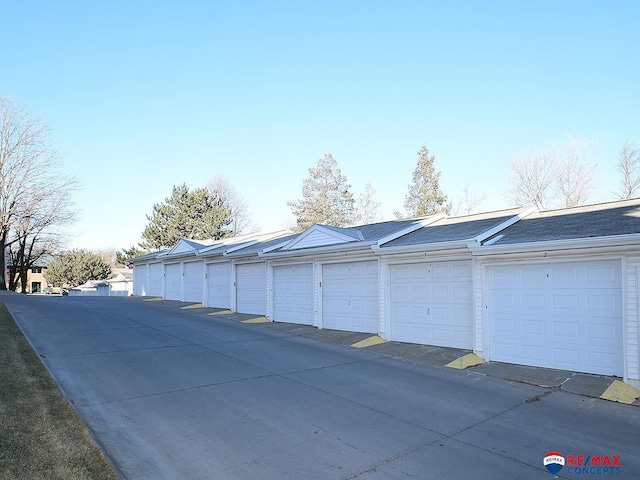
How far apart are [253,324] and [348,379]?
314 inches

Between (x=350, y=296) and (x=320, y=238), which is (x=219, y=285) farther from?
(x=350, y=296)

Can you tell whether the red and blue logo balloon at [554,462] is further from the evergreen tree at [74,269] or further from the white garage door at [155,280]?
the evergreen tree at [74,269]

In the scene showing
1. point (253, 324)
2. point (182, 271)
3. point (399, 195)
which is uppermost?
point (399, 195)

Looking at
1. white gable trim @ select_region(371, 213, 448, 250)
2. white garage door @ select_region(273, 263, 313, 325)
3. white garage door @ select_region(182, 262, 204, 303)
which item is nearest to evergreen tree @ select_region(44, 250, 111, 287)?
white garage door @ select_region(182, 262, 204, 303)

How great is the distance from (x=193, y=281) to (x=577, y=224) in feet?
62.6

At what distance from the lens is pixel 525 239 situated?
30.1 ft

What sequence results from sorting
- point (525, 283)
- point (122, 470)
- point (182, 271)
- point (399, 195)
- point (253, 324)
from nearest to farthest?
1. point (122, 470)
2. point (525, 283)
3. point (253, 324)
4. point (182, 271)
5. point (399, 195)

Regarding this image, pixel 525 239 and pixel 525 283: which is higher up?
pixel 525 239

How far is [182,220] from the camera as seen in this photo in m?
37.3

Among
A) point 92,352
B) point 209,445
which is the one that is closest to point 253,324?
point 92,352

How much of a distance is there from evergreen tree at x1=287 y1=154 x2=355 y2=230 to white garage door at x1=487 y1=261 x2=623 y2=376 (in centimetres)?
3145

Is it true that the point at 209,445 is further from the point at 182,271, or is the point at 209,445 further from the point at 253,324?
the point at 182,271

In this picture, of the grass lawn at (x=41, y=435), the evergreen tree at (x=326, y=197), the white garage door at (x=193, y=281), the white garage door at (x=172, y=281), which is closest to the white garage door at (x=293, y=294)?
the white garage door at (x=193, y=281)

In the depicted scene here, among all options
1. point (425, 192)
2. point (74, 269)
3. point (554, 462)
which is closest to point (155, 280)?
point (425, 192)
